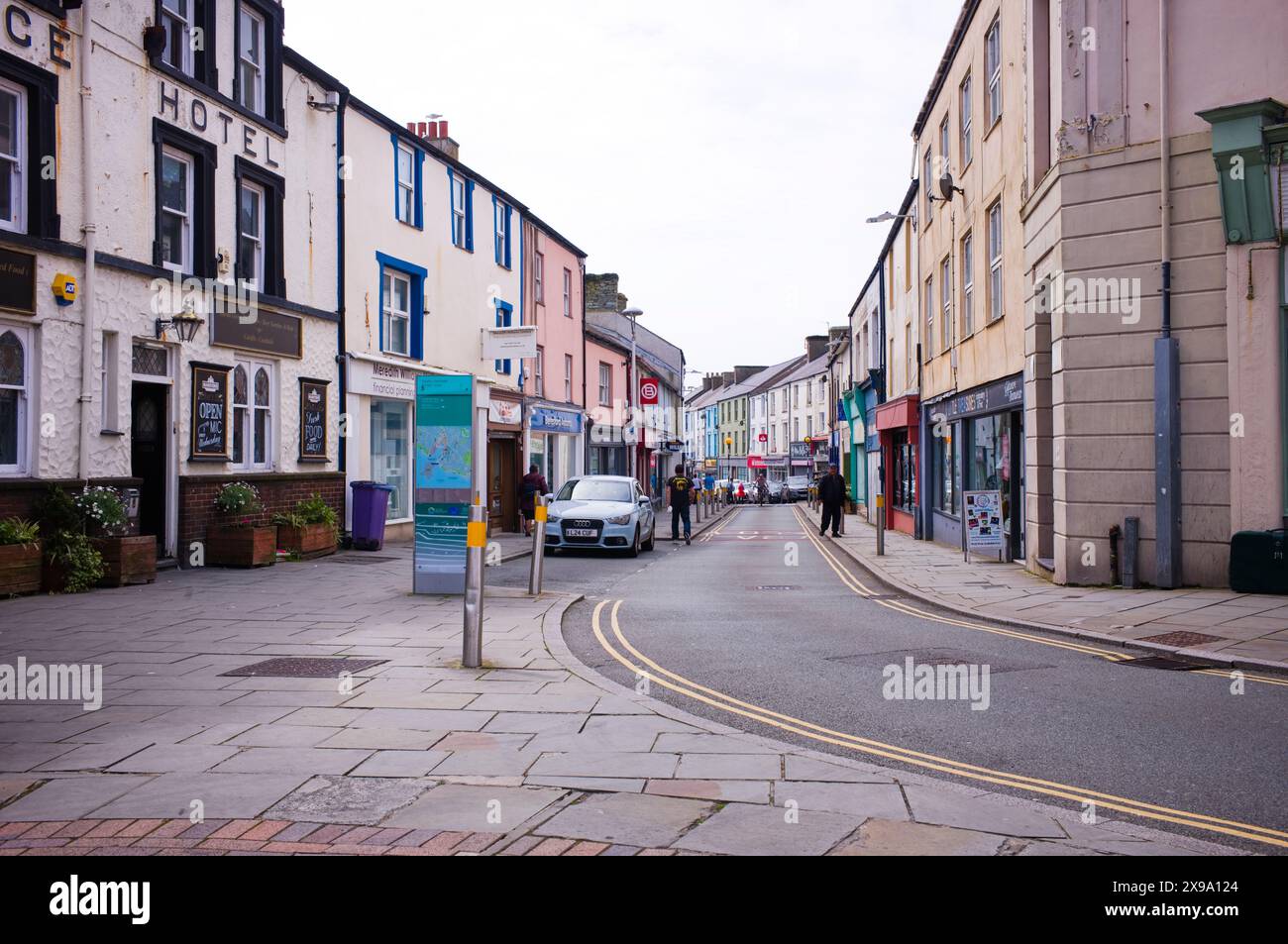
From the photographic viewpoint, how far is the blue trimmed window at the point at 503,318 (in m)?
28.8

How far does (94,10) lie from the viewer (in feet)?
45.2

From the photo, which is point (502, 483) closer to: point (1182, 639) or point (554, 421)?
point (554, 421)

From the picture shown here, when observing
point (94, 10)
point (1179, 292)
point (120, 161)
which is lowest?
point (1179, 292)

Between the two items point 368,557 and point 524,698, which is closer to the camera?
point 524,698

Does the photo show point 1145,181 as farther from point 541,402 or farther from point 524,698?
point 541,402

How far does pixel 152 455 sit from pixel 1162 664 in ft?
45.4

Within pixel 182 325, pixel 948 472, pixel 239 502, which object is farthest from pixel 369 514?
pixel 948 472

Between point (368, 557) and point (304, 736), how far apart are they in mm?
12653

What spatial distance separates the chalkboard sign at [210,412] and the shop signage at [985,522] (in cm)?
1254

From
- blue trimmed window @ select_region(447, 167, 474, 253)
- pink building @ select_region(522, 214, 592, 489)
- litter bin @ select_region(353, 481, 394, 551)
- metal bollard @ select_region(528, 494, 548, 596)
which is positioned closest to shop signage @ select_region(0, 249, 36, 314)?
metal bollard @ select_region(528, 494, 548, 596)

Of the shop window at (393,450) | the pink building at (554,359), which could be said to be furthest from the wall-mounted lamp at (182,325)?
the pink building at (554,359)

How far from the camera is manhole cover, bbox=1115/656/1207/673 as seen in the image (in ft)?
26.8
